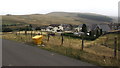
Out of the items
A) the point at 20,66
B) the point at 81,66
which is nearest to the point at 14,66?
the point at 20,66

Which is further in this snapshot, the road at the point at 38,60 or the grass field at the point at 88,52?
the grass field at the point at 88,52

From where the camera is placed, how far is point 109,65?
8156mm

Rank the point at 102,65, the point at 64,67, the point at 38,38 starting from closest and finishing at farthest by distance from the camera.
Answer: the point at 64,67
the point at 102,65
the point at 38,38

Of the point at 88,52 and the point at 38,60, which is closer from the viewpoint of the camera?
the point at 38,60

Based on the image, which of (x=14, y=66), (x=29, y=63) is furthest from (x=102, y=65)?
(x=14, y=66)

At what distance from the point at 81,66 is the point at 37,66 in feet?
7.92

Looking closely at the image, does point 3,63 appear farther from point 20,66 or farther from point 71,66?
point 71,66

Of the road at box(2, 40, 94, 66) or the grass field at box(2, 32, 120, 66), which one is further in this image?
the grass field at box(2, 32, 120, 66)

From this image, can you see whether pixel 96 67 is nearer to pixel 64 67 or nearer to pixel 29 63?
pixel 64 67

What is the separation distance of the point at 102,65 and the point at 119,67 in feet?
2.96

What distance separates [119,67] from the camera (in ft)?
25.6

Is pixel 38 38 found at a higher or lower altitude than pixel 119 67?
higher

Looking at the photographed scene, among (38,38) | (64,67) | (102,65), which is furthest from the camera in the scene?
(38,38)

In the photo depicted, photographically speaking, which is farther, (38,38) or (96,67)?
(38,38)
